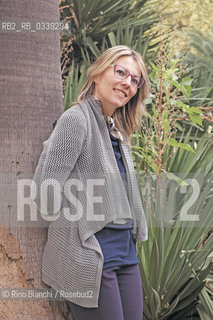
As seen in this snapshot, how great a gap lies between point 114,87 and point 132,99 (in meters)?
0.26

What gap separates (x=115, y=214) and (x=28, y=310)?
1.89 feet

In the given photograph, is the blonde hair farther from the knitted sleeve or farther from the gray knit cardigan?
the knitted sleeve

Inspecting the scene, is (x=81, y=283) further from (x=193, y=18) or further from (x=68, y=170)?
(x=193, y=18)

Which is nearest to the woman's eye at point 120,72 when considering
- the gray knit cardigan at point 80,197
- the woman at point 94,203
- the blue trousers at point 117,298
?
the woman at point 94,203

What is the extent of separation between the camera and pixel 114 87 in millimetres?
2225

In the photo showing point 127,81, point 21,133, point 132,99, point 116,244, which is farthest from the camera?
point 132,99

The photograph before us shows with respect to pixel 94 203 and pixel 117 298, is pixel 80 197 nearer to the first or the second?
pixel 94 203

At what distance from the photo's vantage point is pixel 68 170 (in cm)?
200

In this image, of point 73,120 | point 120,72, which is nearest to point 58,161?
point 73,120

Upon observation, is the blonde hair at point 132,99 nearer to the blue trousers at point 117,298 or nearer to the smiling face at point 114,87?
the smiling face at point 114,87

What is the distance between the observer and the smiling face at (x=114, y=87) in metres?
2.22

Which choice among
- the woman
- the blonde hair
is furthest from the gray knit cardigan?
the blonde hair

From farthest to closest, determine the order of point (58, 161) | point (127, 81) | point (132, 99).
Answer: point (132, 99) < point (127, 81) < point (58, 161)

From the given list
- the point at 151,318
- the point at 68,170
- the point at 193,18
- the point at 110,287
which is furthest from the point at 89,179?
the point at 193,18
